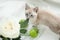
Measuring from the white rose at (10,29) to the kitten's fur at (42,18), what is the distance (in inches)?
7.8

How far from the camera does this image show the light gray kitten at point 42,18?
76cm

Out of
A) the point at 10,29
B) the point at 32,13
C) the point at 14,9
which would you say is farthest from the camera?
the point at 14,9

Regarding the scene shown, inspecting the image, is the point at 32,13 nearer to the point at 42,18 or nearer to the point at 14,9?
the point at 42,18

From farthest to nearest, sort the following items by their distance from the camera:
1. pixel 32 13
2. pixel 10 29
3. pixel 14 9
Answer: pixel 14 9, pixel 32 13, pixel 10 29

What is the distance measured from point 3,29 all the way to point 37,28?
239 millimetres

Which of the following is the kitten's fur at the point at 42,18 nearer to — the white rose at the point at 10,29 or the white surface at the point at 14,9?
the white surface at the point at 14,9

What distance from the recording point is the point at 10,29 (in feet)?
1.95

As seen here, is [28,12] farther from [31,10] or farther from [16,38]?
[16,38]

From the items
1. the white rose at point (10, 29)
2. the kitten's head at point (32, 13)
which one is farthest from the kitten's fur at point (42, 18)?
the white rose at point (10, 29)

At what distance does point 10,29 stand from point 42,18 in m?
0.26

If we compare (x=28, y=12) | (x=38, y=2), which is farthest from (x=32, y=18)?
(x=38, y=2)

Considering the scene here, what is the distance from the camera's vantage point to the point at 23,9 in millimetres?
898

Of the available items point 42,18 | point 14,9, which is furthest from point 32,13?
point 14,9

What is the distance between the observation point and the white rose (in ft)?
1.93
